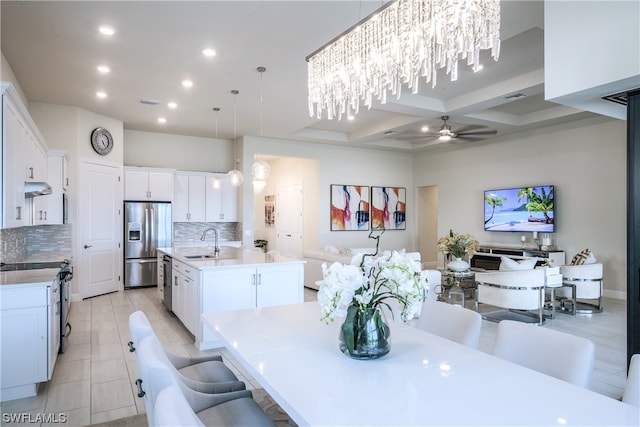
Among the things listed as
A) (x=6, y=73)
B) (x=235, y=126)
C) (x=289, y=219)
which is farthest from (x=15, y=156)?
(x=289, y=219)

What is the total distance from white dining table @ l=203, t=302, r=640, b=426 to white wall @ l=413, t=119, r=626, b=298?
635cm

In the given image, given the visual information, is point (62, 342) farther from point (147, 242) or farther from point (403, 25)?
point (403, 25)

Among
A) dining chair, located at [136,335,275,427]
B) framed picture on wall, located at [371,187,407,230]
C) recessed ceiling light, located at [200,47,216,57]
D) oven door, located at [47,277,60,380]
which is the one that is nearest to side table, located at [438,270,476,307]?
framed picture on wall, located at [371,187,407,230]

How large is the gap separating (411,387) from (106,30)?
162 inches

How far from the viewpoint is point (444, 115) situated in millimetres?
6531

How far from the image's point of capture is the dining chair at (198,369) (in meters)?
1.86

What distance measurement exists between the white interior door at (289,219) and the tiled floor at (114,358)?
4.23 metres

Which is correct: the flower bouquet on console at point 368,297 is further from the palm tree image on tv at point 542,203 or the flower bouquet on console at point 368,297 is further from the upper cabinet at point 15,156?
the palm tree image on tv at point 542,203

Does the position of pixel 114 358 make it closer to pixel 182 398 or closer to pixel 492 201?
pixel 182 398

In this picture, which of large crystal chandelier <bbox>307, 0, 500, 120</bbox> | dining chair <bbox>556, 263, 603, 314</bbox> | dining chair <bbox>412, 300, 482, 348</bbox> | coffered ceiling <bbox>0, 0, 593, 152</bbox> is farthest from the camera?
dining chair <bbox>556, 263, 603, 314</bbox>

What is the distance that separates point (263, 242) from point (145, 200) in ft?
14.6

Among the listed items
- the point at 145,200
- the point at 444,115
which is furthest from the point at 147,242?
the point at 444,115

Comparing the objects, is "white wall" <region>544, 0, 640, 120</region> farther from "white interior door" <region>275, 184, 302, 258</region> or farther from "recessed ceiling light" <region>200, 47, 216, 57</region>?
"white interior door" <region>275, 184, 302, 258</region>

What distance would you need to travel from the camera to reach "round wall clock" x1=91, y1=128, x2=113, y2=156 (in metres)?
6.54
